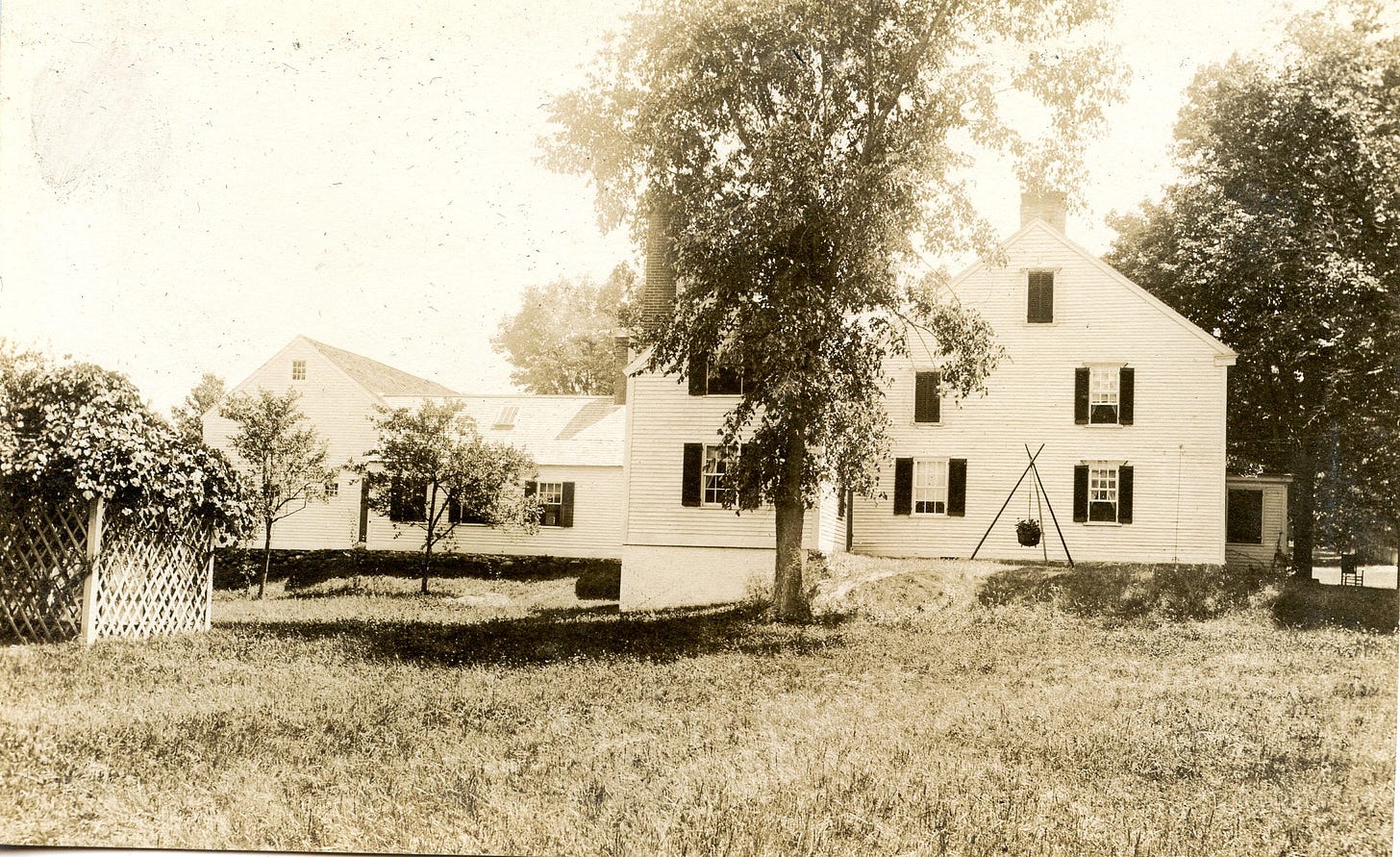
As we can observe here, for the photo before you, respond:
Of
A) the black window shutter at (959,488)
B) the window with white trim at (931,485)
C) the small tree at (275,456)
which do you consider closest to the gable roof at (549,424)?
the small tree at (275,456)

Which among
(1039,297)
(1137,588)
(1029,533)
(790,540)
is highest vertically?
(1039,297)

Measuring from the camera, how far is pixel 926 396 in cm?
716

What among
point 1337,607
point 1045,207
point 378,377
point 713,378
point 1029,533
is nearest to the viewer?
point 1337,607

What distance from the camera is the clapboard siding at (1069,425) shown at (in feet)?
20.8

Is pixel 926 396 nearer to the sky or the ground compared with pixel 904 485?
nearer to the sky

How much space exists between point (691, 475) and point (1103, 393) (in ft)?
11.9

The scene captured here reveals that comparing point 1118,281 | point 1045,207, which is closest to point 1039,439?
point 1118,281

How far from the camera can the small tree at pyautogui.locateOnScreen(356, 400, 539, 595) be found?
19.2 feet

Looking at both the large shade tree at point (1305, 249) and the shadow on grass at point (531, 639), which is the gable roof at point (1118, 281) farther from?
the shadow on grass at point (531, 639)

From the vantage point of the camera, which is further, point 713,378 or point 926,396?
point 713,378

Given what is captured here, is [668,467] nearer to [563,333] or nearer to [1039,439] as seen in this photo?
[563,333]

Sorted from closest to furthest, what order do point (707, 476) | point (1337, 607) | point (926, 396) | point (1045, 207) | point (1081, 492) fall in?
point (1337, 607)
point (1045, 207)
point (1081, 492)
point (926, 396)
point (707, 476)

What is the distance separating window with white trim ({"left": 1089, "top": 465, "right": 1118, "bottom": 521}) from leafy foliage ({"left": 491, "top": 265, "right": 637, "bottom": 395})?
3.59 m

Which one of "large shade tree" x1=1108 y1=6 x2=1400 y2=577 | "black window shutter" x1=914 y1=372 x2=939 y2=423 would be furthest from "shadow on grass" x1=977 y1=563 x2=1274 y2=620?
"black window shutter" x1=914 y1=372 x2=939 y2=423
